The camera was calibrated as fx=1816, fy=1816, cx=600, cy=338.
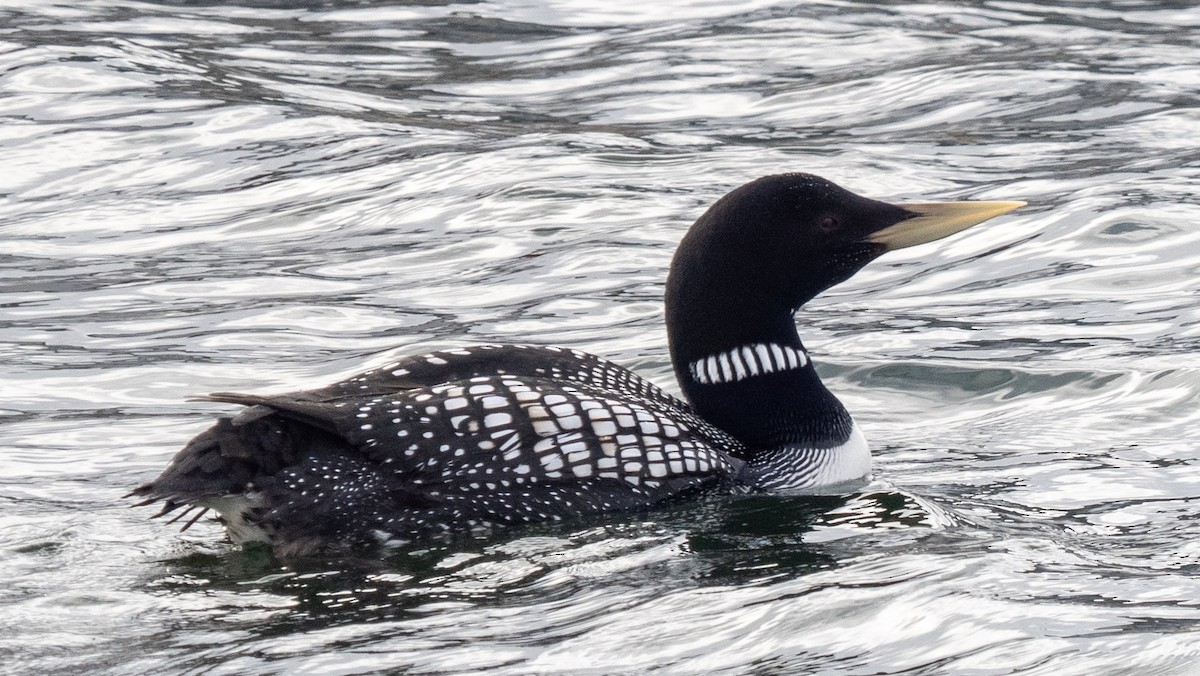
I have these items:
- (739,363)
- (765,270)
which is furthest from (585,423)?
(765,270)

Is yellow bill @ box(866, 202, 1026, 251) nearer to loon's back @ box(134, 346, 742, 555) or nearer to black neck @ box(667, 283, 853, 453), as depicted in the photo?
black neck @ box(667, 283, 853, 453)

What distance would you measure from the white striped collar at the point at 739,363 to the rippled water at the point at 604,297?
1.20 feet

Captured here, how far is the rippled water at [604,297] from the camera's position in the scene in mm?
3893

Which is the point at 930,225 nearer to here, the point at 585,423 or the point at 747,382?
the point at 747,382

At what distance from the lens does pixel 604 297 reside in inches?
281

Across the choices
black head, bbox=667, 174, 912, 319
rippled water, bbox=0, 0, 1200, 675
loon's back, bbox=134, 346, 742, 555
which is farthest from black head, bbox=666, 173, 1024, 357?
rippled water, bbox=0, 0, 1200, 675

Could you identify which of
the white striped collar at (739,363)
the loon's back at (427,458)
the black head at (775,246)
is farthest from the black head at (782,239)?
the loon's back at (427,458)

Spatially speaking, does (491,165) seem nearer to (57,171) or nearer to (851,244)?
(57,171)

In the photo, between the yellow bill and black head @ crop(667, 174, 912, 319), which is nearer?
black head @ crop(667, 174, 912, 319)

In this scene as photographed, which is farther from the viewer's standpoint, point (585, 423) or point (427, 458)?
point (585, 423)

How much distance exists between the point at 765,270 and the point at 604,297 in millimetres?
2226

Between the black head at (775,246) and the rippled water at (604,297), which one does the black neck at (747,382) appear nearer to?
the black head at (775,246)

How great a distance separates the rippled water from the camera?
3.89 meters

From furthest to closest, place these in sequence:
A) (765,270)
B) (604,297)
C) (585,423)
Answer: (604,297) → (765,270) → (585,423)
